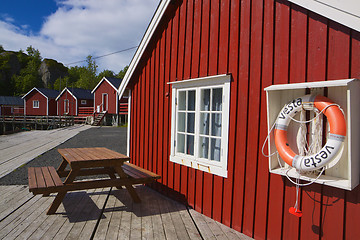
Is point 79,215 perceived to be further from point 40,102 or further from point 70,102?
point 40,102

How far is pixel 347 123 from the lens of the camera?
2.42 metres

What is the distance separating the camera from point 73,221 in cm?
362

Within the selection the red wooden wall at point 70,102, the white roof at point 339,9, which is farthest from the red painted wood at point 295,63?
the red wooden wall at point 70,102

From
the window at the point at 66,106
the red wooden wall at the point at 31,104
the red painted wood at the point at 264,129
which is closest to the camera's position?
the red painted wood at the point at 264,129

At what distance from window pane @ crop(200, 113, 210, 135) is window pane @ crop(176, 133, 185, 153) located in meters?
0.54

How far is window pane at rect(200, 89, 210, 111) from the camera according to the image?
159 inches

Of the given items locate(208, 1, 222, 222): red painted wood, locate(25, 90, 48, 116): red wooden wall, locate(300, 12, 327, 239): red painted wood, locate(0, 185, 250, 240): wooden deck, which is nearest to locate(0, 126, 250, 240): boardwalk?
locate(0, 185, 250, 240): wooden deck

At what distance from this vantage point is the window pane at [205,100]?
405 centimetres

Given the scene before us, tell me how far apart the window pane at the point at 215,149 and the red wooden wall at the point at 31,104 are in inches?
1449

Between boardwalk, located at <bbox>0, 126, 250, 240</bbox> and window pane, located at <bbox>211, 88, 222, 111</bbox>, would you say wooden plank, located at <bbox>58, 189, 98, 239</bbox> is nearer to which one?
boardwalk, located at <bbox>0, 126, 250, 240</bbox>

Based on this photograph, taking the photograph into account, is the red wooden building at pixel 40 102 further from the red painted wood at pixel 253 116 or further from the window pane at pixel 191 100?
the red painted wood at pixel 253 116

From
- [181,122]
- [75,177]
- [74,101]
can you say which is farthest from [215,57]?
[74,101]

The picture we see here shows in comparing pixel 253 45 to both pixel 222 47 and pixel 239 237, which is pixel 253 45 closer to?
pixel 222 47

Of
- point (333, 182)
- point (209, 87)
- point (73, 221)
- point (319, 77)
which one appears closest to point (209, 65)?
point (209, 87)
